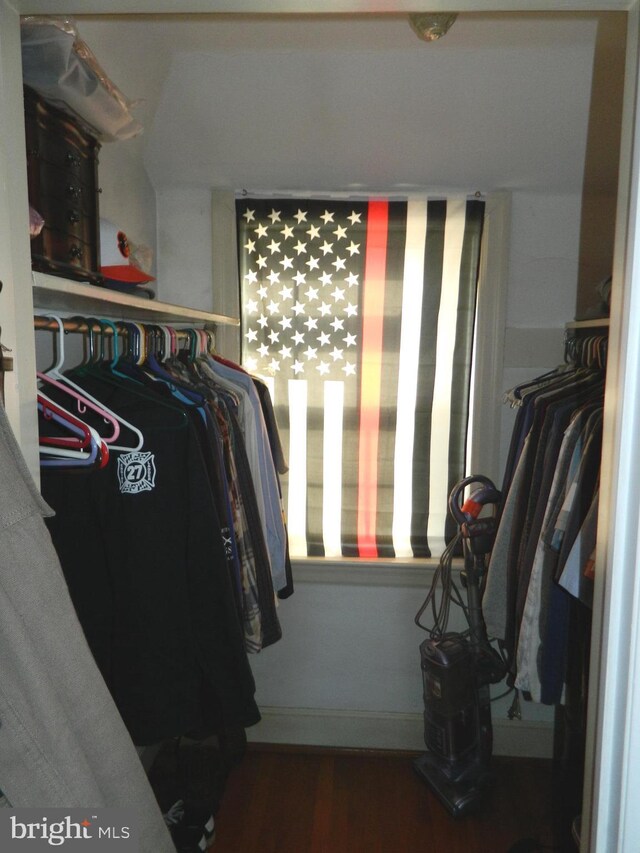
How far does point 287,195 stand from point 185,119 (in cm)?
49

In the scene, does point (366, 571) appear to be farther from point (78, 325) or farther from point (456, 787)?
point (78, 325)

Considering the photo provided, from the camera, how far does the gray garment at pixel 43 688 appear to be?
0.76 meters

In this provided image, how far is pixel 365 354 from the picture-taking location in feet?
8.64

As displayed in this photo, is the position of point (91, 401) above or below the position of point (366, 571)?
above

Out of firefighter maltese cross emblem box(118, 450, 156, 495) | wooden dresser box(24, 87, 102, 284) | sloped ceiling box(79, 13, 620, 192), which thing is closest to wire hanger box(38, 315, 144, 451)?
firefighter maltese cross emblem box(118, 450, 156, 495)

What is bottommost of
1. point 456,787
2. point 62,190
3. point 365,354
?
point 456,787

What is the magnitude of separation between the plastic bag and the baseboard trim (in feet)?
7.83

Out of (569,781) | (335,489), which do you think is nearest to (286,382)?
(335,489)


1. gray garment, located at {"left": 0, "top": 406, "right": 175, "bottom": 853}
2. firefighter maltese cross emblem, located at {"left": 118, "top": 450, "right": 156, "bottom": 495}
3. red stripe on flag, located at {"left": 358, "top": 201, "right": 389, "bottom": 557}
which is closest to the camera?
gray garment, located at {"left": 0, "top": 406, "right": 175, "bottom": 853}

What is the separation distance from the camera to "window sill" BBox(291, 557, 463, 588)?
104 inches

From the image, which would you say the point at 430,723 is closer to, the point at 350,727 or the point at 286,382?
the point at 350,727

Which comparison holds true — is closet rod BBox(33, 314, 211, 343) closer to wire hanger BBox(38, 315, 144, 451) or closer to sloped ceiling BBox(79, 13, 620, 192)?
wire hanger BBox(38, 315, 144, 451)

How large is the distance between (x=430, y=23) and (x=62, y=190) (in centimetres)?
105

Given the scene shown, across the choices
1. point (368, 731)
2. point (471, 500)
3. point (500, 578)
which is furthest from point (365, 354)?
point (368, 731)
